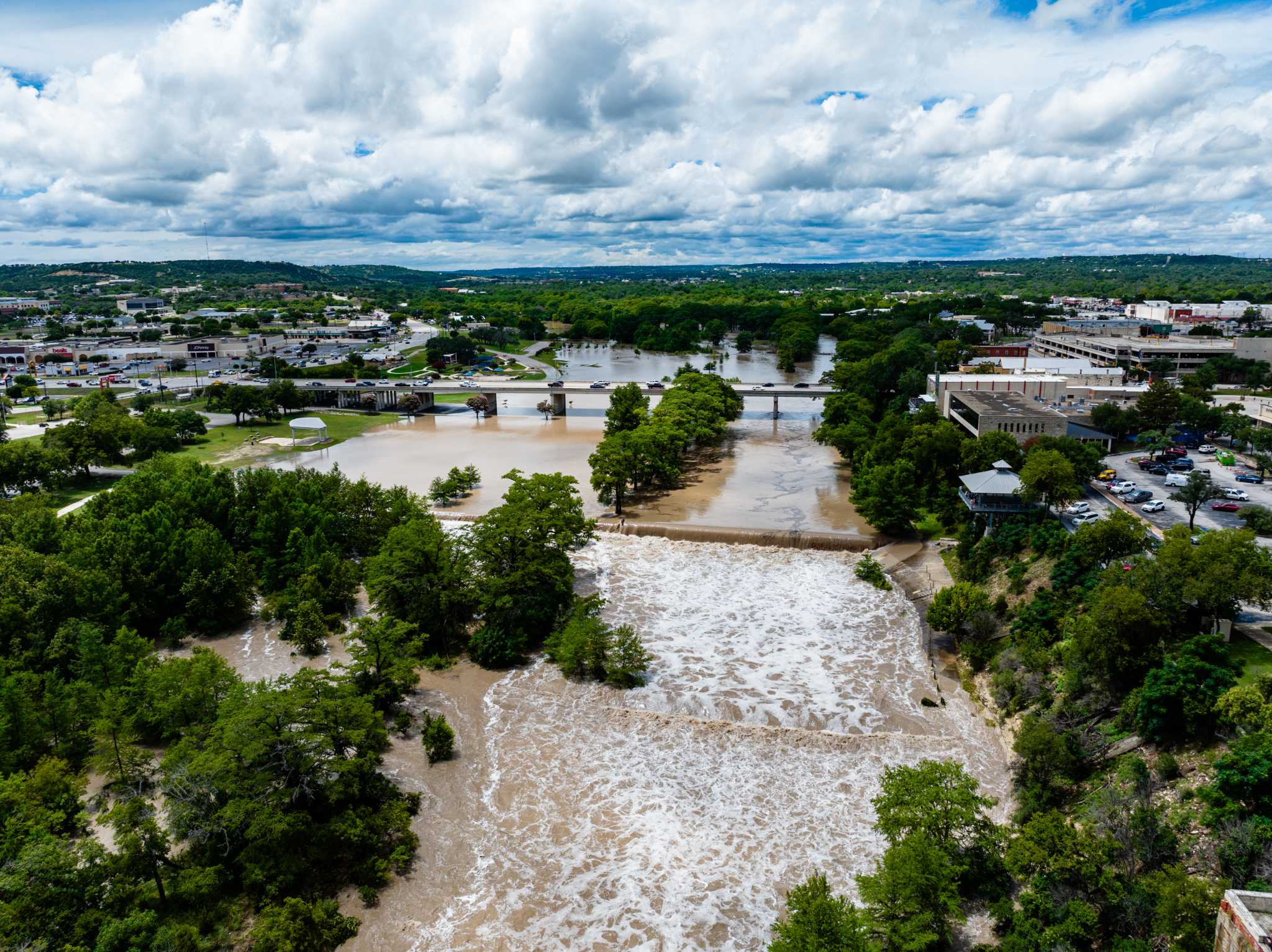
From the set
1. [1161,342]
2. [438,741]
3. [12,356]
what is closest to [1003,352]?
[1161,342]

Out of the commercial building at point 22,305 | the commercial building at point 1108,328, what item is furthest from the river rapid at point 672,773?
the commercial building at point 22,305

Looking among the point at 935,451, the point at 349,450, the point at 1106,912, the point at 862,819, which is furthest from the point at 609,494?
the point at 1106,912

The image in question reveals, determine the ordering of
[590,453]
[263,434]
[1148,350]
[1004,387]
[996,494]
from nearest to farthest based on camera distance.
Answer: [996,494]
[1004,387]
[590,453]
[263,434]
[1148,350]

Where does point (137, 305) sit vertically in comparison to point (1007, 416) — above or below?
above

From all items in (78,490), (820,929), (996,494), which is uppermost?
(996,494)

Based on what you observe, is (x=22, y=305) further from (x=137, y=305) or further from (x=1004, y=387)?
(x=1004, y=387)

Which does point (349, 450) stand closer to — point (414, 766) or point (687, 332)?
point (414, 766)
